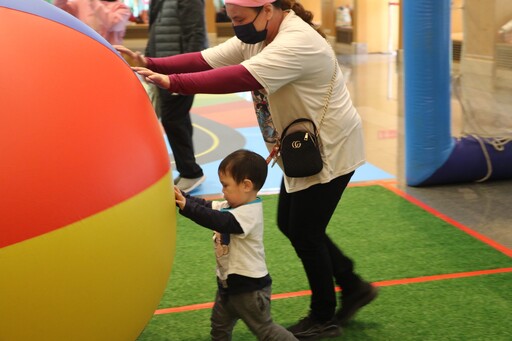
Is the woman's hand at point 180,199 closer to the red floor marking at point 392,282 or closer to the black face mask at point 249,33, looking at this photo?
the black face mask at point 249,33

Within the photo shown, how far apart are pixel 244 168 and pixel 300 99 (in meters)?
0.39

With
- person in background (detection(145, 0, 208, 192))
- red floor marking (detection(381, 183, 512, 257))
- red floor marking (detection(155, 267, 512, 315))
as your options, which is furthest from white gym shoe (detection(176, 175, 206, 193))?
red floor marking (detection(155, 267, 512, 315))

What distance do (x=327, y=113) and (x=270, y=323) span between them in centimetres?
86

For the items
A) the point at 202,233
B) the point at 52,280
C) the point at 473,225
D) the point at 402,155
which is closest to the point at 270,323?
the point at 52,280

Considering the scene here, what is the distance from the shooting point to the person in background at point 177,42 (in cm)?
525

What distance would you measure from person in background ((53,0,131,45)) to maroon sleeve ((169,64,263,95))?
2.66 meters

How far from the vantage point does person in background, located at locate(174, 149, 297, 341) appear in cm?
260

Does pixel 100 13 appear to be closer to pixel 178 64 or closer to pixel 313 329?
pixel 178 64

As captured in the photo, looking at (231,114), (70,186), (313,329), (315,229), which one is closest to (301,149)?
(315,229)

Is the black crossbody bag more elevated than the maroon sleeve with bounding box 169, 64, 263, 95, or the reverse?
the maroon sleeve with bounding box 169, 64, 263, 95

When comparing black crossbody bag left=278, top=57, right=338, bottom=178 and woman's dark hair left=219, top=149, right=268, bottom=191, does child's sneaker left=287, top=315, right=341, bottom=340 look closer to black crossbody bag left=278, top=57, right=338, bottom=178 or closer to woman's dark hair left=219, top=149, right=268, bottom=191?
black crossbody bag left=278, top=57, right=338, bottom=178

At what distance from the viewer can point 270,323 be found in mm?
2754

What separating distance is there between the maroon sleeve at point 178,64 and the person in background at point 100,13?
2133mm

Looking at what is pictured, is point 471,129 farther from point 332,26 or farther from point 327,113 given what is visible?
point 332,26
